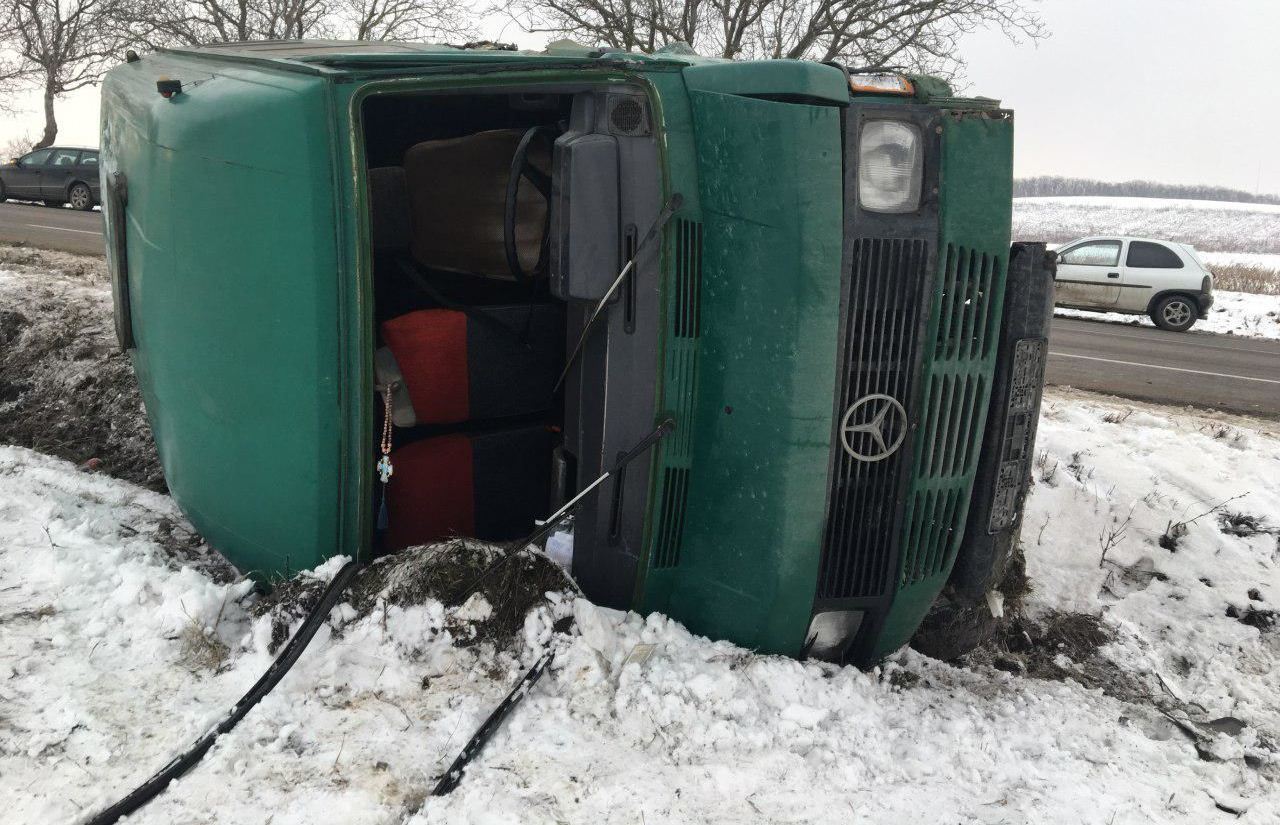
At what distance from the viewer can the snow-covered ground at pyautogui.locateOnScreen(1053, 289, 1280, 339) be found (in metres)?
13.5

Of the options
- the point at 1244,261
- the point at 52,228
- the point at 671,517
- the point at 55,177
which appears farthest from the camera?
the point at 1244,261

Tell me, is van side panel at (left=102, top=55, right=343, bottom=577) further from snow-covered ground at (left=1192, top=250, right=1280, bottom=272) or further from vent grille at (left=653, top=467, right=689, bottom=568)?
snow-covered ground at (left=1192, top=250, right=1280, bottom=272)

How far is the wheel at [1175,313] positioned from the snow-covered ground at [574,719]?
1102cm

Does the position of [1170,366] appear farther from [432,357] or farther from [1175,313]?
[432,357]

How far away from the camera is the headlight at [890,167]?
2596mm

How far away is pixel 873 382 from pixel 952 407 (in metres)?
0.26

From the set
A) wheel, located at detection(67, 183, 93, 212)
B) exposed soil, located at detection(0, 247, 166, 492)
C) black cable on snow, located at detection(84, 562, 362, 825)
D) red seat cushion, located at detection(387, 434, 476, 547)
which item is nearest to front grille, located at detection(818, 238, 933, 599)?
red seat cushion, located at detection(387, 434, 476, 547)

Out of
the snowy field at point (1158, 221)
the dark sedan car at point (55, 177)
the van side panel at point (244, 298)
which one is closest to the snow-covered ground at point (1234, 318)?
the van side panel at point (244, 298)

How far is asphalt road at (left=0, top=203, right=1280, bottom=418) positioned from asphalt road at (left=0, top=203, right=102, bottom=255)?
1cm

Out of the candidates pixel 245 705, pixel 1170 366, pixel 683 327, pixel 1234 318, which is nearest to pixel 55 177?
pixel 1170 366

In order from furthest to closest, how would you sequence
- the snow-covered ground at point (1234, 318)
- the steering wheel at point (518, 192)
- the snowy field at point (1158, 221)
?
the snowy field at point (1158, 221)
the snow-covered ground at point (1234, 318)
the steering wheel at point (518, 192)

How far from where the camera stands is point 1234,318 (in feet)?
48.2

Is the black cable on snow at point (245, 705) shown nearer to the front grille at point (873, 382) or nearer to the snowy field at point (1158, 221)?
the front grille at point (873, 382)

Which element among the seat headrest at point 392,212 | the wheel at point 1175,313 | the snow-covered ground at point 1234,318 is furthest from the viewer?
the snow-covered ground at point 1234,318
